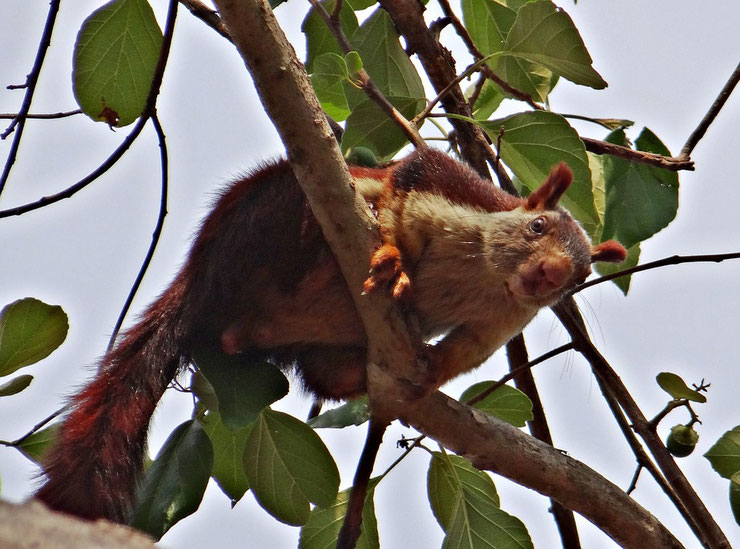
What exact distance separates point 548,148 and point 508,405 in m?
0.86

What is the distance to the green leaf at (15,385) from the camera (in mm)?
2311

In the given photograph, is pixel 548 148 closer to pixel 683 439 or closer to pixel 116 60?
pixel 683 439

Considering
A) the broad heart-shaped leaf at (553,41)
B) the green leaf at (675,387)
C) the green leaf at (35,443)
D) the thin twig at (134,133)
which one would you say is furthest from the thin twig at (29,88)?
the green leaf at (675,387)

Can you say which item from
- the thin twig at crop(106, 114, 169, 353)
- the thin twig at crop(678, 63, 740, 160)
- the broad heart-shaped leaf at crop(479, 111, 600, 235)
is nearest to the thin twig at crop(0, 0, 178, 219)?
the thin twig at crop(106, 114, 169, 353)

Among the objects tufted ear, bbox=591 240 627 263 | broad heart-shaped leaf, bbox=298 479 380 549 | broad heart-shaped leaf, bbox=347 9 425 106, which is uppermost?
broad heart-shaped leaf, bbox=347 9 425 106

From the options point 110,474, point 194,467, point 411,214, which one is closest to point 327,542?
point 194,467

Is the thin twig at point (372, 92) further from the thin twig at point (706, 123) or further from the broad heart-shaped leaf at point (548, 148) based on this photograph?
the thin twig at point (706, 123)

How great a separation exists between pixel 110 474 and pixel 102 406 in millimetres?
202

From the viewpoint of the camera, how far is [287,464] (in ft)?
8.31

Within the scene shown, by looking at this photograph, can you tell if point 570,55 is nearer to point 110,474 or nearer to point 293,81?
point 293,81

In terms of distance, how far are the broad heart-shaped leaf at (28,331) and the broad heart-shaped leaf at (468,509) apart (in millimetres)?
1202

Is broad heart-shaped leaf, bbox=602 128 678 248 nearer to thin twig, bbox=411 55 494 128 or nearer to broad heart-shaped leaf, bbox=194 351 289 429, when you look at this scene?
thin twig, bbox=411 55 494 128

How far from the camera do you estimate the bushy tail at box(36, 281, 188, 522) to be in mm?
2227

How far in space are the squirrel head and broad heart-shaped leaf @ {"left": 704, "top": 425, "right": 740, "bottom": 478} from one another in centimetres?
63
